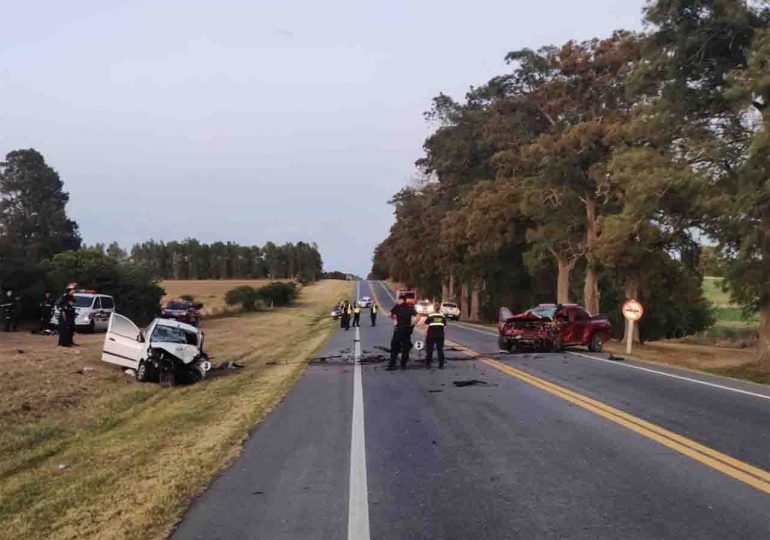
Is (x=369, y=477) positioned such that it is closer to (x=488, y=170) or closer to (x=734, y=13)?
(x=734, y=13)

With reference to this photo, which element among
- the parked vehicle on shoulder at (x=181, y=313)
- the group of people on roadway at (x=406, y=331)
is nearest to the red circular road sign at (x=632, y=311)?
the group of people on roadway at (x=406, y=331)

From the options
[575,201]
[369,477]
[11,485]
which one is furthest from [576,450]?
[575,201]

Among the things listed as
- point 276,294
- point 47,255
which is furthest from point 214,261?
point 47,255

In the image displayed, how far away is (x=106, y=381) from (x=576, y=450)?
12.6 meters

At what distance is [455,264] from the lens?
198ft

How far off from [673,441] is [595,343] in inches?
638

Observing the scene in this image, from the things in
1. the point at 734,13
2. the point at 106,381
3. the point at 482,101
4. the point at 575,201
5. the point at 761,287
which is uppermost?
the point at 482,101

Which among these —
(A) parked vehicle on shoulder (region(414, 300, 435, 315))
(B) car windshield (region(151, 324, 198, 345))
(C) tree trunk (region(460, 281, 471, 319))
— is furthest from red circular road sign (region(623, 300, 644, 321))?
(C) tree trunk (region(460, 281, 471, 319))

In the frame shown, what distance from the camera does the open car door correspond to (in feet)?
59.8

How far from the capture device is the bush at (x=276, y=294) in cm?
8294

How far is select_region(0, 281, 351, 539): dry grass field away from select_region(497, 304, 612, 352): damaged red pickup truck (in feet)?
21.0

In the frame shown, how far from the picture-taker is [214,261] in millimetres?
187125

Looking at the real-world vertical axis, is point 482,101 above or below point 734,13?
above

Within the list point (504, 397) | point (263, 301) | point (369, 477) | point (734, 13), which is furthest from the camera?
point (263, 301)
